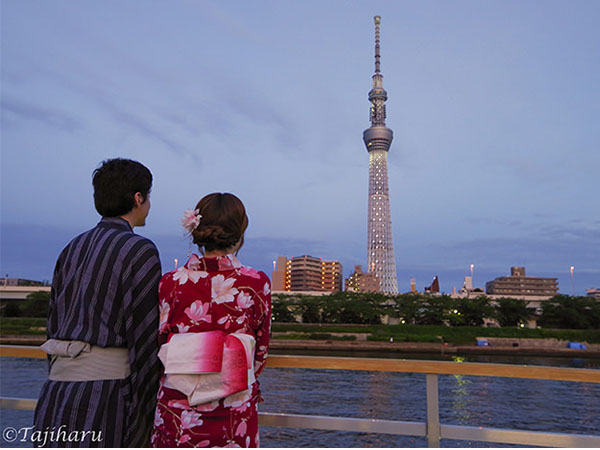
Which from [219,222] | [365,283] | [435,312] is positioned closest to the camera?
[219,222]

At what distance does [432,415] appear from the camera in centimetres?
180

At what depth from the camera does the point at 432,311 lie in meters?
35.9

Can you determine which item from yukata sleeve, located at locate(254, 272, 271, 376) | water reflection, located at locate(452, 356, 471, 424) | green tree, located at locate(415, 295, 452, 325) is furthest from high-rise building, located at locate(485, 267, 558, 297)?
yukata sleeve, located at locate(254, 272, 271, 376)

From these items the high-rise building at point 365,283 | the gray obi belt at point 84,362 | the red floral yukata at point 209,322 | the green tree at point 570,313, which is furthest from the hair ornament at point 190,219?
the high-rise building at point 365,283

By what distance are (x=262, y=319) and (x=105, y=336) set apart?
500mm

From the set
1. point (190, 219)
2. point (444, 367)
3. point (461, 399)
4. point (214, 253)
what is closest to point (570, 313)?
point (461, 399)

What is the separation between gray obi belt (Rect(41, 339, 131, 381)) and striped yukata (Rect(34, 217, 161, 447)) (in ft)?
0.06

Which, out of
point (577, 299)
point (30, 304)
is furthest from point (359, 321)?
point (30, 304)

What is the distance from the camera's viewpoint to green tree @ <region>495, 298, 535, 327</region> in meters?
37.2

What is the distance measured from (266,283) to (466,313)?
128 ft

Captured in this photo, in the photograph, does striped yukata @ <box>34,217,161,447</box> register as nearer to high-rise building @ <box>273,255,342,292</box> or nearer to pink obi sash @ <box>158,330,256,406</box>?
pink obi sash @ <box>158,330,256,406</box>

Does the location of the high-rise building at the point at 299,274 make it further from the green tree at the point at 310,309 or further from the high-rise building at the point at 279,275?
the green tree at the point at 310,309

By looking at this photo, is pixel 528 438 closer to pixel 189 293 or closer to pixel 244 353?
pixel 244 353

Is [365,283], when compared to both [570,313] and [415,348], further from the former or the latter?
[415,348]
